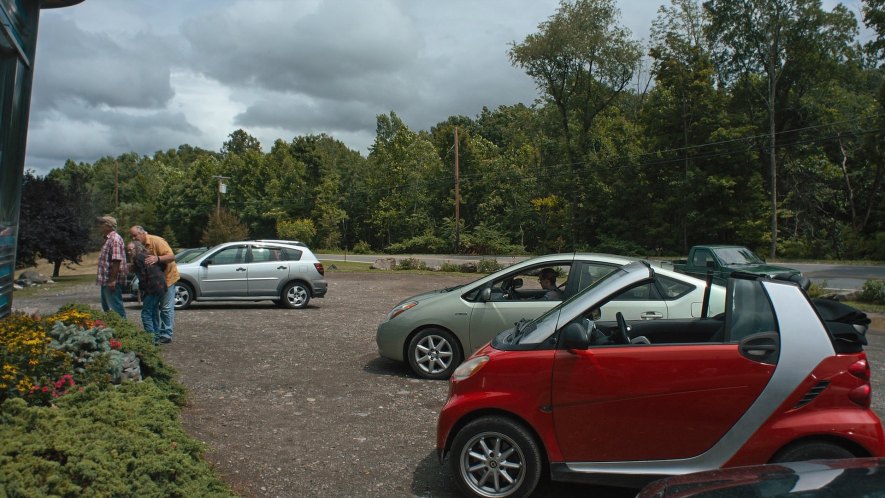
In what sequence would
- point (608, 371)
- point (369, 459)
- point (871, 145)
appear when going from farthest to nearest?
point (871, 145) → point (369, 459) → point (608, 371)

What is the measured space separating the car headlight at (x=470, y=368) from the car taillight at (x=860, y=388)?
2.25 m

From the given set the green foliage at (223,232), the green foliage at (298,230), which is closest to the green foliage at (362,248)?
the green foliage at (298,230)

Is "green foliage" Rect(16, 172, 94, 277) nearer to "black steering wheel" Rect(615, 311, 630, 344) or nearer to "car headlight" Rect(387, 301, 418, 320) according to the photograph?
"car headlight" Rect(387, 301, 418, 320)

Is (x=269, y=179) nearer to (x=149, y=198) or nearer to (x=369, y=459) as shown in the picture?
(x=149, y=198)

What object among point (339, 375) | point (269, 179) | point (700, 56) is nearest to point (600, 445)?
point (339, 375)

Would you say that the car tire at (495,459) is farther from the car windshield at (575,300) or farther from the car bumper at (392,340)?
the car bumper at (392,340)

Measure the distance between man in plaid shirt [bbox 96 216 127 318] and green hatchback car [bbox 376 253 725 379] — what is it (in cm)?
392

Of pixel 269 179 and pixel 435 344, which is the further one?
pixel 269 179

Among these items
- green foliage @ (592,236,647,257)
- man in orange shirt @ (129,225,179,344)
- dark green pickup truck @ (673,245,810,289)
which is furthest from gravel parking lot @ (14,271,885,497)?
green foliage @ (592,236,647,257)

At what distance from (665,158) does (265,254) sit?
33.9 meters

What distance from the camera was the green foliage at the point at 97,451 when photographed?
338 cm

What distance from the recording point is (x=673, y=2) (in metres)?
44.1

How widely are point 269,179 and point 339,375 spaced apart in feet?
228

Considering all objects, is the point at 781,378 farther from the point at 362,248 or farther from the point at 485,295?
the point at 362,248
